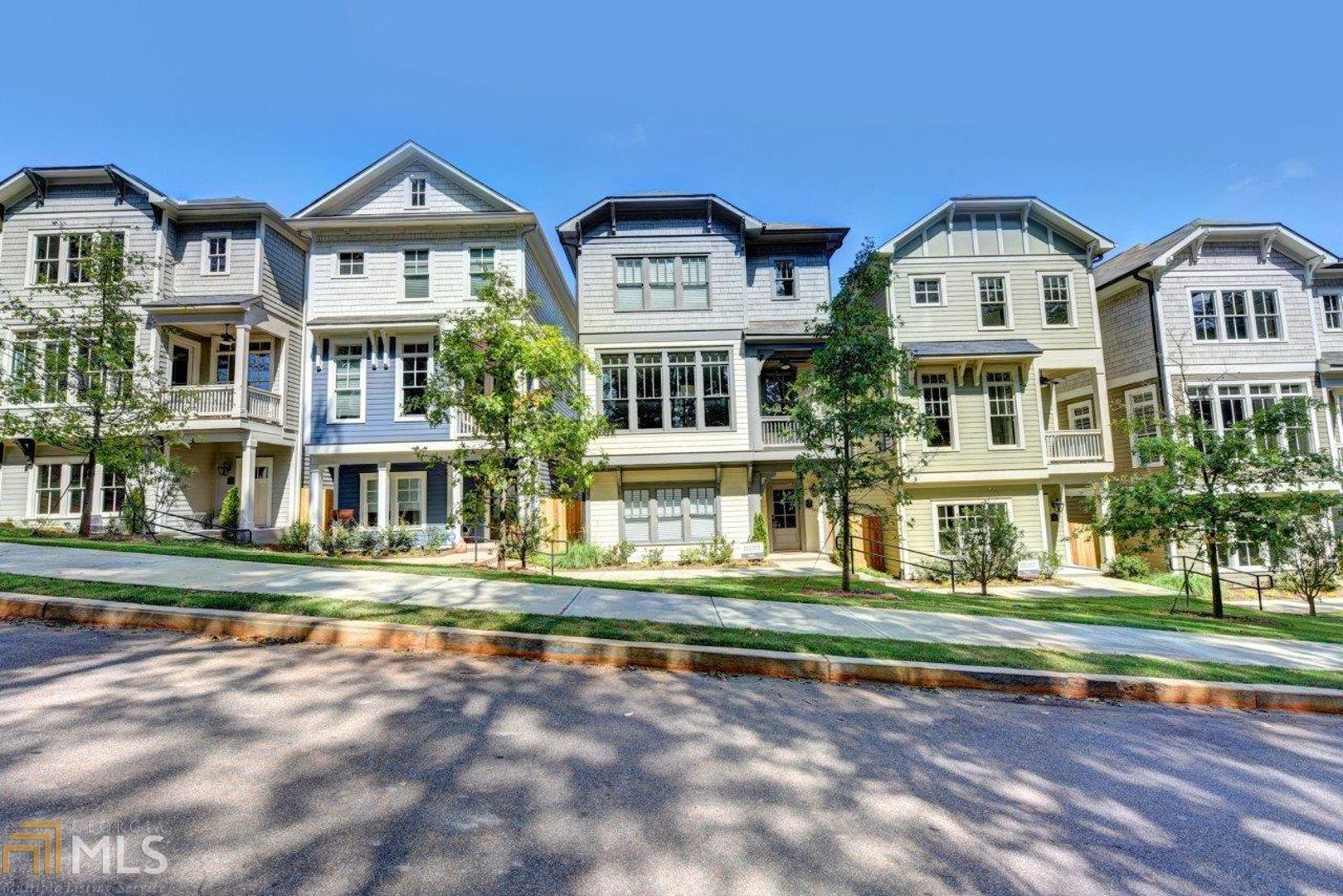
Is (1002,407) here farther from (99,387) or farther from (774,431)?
(99,387)

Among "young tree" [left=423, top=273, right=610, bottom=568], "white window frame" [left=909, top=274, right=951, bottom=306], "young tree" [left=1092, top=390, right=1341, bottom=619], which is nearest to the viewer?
"young tree" [left=423, top=273, right=610, bottom=568]

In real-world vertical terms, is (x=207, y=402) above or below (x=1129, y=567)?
above

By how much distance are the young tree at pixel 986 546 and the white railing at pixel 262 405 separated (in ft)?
67.0

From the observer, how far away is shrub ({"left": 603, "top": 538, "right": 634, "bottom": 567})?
674 inches

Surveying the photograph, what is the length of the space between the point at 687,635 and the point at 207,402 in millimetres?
17638

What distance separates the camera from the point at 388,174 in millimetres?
18547

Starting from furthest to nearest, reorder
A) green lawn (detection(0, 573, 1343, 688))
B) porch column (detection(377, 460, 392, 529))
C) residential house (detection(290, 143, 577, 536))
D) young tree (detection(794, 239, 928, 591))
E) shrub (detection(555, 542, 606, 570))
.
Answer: residential house (detection(290, 143, 577, 536)) → porch column (detection(377, 460, 392, 529)) → shrub (detection(555, 542, 606, 570)) → young tree (detection(794, 239, 928, 591)) → green lawn (detection(0, 573, 1343, 688))

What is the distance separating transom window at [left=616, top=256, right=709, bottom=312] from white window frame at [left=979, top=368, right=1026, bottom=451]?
904 centimetres

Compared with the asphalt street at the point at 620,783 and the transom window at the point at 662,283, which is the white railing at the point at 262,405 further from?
the asphalt street at the point at 620,783

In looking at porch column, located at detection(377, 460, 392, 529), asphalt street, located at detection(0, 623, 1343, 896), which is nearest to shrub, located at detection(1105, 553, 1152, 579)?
asphalt street, located at detection(0, 623, 1343, 896)

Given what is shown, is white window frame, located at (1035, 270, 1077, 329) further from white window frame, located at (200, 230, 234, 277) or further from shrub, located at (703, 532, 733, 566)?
white window frame, located at (200, 230, 234, 277)

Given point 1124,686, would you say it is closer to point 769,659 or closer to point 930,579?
point 769,659

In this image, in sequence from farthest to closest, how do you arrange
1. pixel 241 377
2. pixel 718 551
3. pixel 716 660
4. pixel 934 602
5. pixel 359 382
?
pixel 359 382, pixel 718 551, pixel 241 377, pixel 934 602, pixel 716 660

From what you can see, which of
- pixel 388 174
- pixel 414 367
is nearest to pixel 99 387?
pixel 414 367
